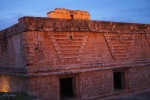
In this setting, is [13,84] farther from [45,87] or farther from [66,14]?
[66,14]

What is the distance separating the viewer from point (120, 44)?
1029cm

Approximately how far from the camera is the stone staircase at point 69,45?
324 inches

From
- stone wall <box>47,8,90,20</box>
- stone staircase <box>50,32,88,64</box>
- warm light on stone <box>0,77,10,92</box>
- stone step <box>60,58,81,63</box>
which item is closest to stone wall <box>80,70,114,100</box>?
stone step <box>60,58,81,63</box>

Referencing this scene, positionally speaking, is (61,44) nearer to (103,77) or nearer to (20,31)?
(20,31)

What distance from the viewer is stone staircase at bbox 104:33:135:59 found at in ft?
32.6

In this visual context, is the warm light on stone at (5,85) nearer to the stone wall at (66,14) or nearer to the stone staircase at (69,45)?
the stone staircase at (69,45)

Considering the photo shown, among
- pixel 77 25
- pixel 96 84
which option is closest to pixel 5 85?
pixel 96 84

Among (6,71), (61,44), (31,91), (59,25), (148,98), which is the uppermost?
(59,25)

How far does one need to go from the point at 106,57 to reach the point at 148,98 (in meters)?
2.68

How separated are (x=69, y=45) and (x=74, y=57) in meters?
0.55

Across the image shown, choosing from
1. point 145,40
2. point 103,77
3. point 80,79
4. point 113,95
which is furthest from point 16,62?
point 145,40

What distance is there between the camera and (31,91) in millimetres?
7473

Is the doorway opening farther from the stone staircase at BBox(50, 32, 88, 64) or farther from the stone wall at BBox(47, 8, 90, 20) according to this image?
the stone wall at BBox(47, 8, 90, 20)

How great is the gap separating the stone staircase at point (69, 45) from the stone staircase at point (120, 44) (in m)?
1.48
